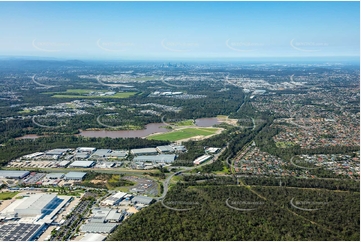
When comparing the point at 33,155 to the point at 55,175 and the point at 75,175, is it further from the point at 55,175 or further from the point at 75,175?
the point at 75,175

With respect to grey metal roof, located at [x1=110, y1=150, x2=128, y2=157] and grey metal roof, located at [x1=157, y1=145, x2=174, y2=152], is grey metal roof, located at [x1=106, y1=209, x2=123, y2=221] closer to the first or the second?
grey metal roof, located at [x1=110, y1=150, x2=128, y2=157]

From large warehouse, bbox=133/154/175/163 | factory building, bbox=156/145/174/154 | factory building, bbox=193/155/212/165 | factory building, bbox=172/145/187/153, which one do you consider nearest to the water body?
factory building, bbox=156/145/174/154

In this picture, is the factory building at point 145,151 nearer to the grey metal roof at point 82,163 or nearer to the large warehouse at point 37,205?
the grey metal roof at point 82,163

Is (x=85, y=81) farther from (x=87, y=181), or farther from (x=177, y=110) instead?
(x=87, y=181)

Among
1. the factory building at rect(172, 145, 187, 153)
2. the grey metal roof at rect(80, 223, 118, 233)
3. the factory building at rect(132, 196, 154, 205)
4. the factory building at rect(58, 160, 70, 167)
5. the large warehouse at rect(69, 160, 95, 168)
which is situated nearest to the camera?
the grey metal roof at rect(80, 223, 118, 233)

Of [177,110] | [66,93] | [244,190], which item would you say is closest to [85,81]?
[66,93]

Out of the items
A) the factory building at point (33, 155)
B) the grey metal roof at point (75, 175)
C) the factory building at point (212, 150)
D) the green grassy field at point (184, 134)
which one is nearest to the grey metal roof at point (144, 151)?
the green grassy field at point (184, 134)
